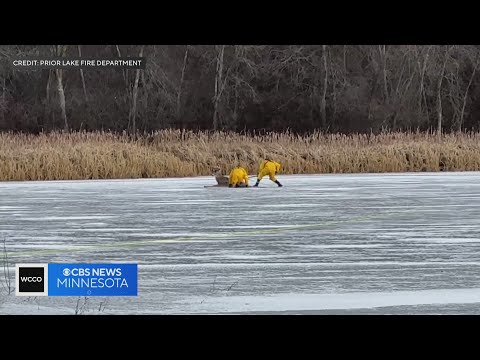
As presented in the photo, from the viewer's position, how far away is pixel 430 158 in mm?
25766

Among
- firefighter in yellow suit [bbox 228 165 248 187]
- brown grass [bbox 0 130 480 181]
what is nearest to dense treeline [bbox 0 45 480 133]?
brown grass [bbox 0 130 480 181]

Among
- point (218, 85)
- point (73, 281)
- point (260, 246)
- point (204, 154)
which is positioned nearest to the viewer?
point (73, 281)

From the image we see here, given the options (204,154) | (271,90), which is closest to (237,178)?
(204,154)

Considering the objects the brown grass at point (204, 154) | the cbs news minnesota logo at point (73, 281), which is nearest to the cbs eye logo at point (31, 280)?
the cbs news minnesota logo at point (73, 281)

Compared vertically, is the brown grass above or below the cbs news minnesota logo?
above

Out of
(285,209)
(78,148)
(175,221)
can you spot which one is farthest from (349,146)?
(175,221)

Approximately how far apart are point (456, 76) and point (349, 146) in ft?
32.3

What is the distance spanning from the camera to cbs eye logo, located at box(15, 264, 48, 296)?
295 inches

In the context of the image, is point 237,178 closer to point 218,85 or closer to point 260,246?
point 260,246

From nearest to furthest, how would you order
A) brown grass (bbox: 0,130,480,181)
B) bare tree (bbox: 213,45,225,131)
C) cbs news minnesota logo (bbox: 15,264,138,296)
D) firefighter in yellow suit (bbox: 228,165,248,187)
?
1. cbs news minnesota logo (bbox: 15,264,138,296)
2. firefighter in yellow suit (bbox: 228,165,248,187)
3. brown grass (bbox: 0,130,480,181)
4. bare tree (bbox: 213,45,225,131)

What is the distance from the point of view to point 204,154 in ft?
82.6

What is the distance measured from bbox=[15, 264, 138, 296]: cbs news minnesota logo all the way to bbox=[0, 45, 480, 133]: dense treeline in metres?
22.5

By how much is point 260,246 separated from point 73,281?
10.8 feet

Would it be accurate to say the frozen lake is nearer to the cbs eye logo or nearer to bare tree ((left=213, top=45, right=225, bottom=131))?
the cbs eye logo
